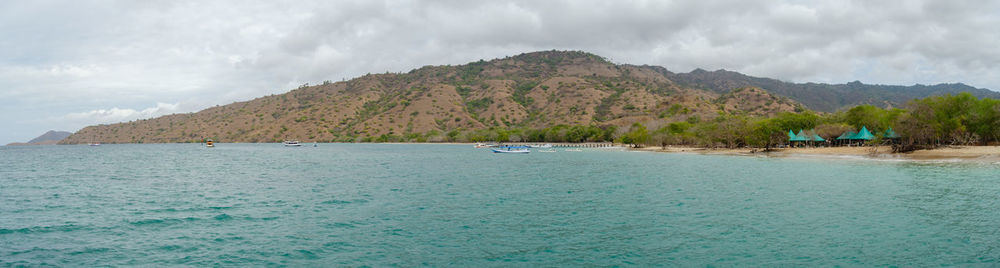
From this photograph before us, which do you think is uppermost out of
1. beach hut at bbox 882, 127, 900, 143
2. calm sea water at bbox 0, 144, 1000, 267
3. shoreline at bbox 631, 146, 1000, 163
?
beach hut at bbox 882, 127, 900, 143

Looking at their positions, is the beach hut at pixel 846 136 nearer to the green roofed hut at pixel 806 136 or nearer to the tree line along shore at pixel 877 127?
the tree line along shore at pixel 877 127

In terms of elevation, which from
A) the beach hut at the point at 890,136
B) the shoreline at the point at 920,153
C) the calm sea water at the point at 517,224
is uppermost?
the beach hut at the point at 890,136

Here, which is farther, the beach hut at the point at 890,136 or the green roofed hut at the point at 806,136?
the green roofed hut at the point at 806,136

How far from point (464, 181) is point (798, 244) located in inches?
1066

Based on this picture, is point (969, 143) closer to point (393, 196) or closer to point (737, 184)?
point (737, 184)

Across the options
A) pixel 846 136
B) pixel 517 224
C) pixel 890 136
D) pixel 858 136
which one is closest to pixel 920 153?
pixel 890 136

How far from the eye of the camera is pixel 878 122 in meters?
→ 85.2

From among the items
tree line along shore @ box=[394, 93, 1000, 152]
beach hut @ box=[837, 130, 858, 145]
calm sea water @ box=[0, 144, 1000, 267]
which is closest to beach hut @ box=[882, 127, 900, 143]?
tree line along shore @ box=[394, 93, 1000, 152]

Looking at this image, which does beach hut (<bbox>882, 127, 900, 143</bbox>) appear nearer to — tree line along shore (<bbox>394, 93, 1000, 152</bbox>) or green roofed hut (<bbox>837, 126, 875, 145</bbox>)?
tree line along shore (<bbox>394, 93, 1000, 152</bbox>)

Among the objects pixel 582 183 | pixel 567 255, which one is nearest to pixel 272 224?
pixel 567 255

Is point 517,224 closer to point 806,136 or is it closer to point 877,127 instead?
point 806,136

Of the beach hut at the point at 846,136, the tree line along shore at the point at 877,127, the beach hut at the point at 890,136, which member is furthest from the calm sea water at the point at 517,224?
the beach hut at the point at 846,136

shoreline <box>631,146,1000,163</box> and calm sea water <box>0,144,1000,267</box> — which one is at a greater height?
shoreline <box>631,146,1000,163</box>

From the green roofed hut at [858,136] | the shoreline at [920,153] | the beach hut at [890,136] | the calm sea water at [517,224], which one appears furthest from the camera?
the green roofed hut at [858,136]
